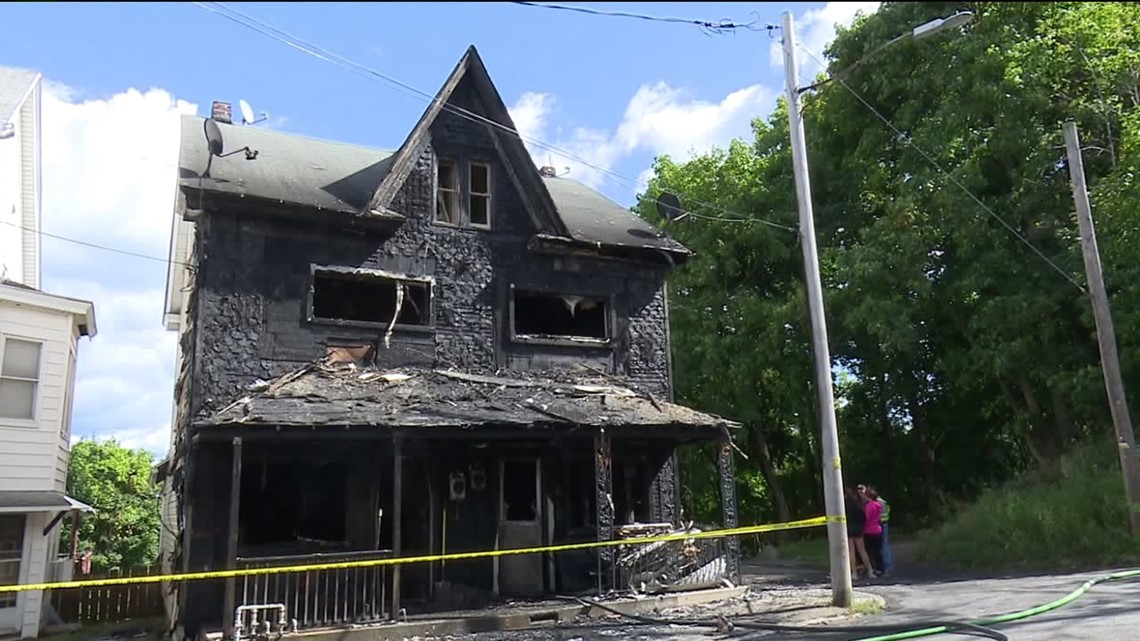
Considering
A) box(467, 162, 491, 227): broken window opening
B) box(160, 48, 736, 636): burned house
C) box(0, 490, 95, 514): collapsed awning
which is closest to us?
box(160, 48, 736, 636): burned house

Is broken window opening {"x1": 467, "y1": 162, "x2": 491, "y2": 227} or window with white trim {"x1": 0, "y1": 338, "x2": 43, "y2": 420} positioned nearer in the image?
window with white trim {"x1": 0, "y1": 338, "x2": 43, "y2": 420}

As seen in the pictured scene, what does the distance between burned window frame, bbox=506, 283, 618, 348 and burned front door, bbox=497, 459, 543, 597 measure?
2337 millimetres

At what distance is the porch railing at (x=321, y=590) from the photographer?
38.5 feet

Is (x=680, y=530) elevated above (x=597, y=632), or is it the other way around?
(x=680, y=530)

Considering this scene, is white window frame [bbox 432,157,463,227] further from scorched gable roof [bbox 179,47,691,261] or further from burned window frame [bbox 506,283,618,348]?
burned window frame [bbox 506,283,618,348]

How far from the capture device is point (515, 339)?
16094 mm

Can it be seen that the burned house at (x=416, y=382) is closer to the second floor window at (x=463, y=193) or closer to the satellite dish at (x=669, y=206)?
the second floor window at (x=463, y=193)

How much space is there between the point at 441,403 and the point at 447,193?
4617mm

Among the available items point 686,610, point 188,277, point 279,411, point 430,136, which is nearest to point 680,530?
point 686,610

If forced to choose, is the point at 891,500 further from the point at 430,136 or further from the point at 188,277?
the point at 188,277

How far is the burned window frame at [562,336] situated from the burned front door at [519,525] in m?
2.34

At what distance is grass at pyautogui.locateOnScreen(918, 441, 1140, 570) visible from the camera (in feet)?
50.6

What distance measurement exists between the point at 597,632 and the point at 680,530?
13.7 ft

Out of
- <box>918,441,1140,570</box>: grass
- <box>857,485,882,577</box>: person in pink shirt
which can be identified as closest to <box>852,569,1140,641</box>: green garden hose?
<box>918,441,1140,570</box>: grass
